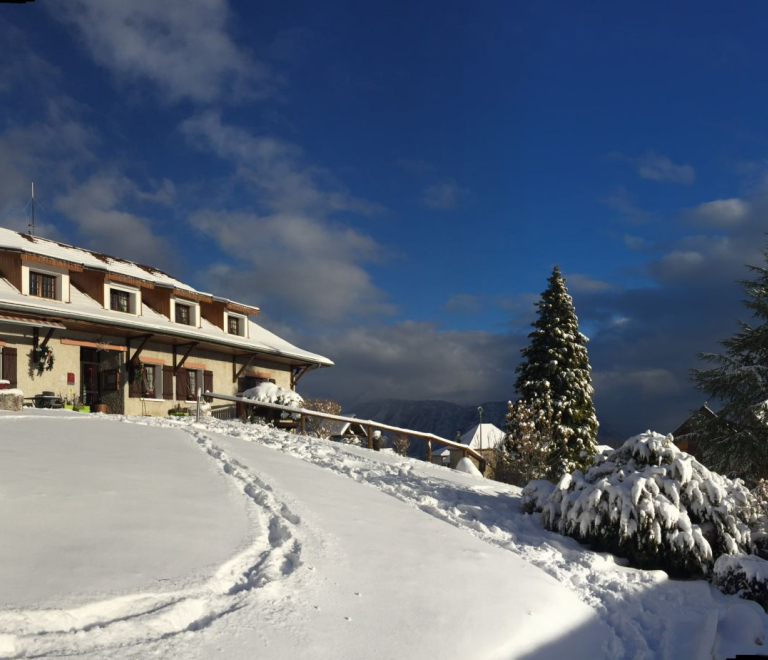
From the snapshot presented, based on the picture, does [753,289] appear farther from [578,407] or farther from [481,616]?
[481,616]

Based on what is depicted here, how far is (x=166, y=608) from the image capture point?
448 cm

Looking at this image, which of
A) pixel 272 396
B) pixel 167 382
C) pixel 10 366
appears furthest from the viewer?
pixel 167 382

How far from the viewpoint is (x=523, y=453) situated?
62.2 ft

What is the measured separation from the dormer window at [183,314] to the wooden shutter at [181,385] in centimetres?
219

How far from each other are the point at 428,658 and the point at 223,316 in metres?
24.6

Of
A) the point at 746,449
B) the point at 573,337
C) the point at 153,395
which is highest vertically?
the point at 573,337

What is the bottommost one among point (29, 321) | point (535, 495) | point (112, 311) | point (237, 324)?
point (535, 495)

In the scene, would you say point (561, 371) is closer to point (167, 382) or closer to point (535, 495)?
point (167, 382)

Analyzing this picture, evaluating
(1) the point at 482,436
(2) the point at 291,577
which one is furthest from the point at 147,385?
(1) the point at 482,436

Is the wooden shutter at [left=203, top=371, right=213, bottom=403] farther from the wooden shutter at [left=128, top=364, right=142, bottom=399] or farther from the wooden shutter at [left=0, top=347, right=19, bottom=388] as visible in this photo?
the wooden shutter at [left=0, top=347, right=19, bottom=388]

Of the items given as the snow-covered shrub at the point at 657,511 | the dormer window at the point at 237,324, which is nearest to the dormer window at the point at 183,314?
the dormer window at the point at 237,324

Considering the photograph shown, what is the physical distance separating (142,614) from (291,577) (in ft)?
4.37

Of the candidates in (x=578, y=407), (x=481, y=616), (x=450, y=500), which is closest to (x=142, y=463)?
(x=450, y=500)

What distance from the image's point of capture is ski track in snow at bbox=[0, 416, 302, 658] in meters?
3.88
